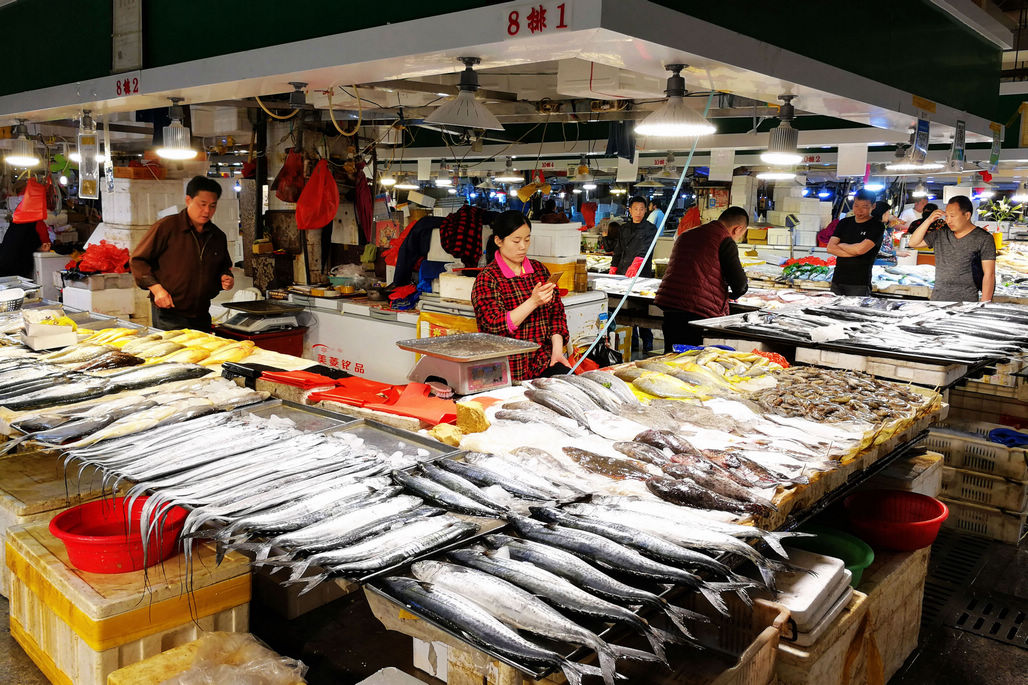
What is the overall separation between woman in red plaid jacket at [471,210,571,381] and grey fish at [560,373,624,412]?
1.21 metres

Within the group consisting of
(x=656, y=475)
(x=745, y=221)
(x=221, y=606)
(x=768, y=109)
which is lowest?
(x=221, y=606)

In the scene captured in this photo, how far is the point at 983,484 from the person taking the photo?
5.45 metres

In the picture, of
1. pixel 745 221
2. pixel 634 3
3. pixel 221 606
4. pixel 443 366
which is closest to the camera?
pixel 634 3

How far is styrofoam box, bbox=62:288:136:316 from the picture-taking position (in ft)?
31.0

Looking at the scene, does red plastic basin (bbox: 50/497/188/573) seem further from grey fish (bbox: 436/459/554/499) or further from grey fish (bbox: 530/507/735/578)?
grey fish (bbox: 530/507/735/578)

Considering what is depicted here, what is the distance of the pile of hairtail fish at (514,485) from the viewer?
6.18 ft

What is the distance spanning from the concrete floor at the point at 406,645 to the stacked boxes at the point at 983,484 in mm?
664

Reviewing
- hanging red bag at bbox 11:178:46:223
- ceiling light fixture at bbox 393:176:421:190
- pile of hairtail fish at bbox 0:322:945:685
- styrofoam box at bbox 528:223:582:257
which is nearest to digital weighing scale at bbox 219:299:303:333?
hanging red bag at bbox 11:178:46:223

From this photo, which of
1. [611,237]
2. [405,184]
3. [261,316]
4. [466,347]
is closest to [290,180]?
[261,316]

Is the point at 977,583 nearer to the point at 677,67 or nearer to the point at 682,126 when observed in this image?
the point at 682,126

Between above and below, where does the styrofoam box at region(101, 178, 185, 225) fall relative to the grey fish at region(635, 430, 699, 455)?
above

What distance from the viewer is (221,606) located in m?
3.01

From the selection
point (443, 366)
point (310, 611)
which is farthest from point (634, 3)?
point (310, 611)

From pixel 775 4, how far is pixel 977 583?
3.91m
